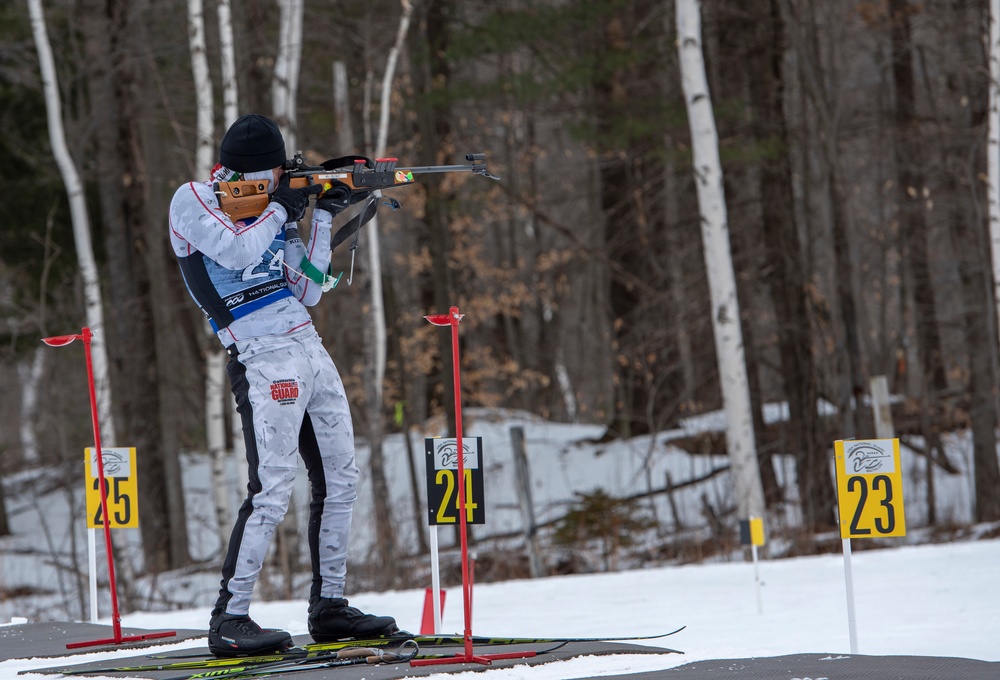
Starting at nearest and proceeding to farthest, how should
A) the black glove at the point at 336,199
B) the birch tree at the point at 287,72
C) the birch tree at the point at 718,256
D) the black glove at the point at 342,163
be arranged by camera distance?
the black glove at the point at 336,199, the black glove at the point at 342,163, the birch tree at the point at 718,256, the birch tree at the point at 287,72

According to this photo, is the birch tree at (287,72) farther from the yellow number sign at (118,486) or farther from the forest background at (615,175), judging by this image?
the yellow number sign at (118,486)

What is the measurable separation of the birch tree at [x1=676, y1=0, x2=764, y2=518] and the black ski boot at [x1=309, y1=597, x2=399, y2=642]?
516 cm

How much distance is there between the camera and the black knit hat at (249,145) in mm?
4062

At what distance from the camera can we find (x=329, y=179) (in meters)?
4.18

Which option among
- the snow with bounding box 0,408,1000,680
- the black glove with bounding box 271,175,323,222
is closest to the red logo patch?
the black glove with bounding box 271,175,323,222

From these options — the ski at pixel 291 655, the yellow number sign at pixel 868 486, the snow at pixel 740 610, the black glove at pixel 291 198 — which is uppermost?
the black glove at pixel 291 198

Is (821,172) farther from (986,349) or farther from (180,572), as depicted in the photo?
(180,572)

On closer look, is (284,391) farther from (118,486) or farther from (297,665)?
(118,486)

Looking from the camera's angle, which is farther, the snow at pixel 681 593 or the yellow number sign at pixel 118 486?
the yellow number sign at pixel 118 486

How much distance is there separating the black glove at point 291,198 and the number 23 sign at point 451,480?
3.54 ft

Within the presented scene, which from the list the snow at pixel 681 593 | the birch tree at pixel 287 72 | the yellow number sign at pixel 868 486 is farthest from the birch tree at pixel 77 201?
the yellow number sign at pixel 868 486

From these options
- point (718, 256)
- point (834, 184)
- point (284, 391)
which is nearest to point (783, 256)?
point (834, 184)

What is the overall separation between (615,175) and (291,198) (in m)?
9.86

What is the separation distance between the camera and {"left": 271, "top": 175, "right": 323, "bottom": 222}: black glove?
4035 millimetres
